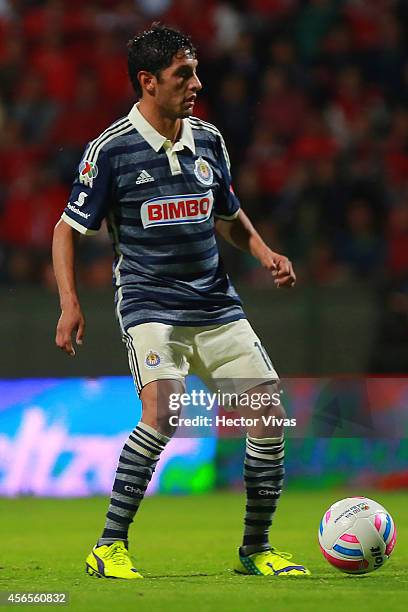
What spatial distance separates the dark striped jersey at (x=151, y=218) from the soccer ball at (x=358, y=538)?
2.95 feet

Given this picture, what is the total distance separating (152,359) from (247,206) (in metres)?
5.92

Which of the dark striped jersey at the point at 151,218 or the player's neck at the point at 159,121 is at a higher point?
the player's neck at the point at 159,121

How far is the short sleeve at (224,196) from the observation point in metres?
5.83

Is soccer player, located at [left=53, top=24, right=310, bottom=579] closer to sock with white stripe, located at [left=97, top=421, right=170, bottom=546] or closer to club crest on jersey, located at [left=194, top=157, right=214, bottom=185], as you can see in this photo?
club crest on jersey, located at [left=194, top=157, right=214, bottom=185]

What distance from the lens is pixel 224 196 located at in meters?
5.84

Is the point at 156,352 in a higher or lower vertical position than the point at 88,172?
lower

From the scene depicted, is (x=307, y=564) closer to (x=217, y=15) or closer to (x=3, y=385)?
(x=3, y=385)

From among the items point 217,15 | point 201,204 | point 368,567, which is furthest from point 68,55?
point 368,567

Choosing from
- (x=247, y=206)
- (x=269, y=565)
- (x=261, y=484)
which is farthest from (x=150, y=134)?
(x=247, y=206)

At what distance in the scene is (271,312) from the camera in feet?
36.2

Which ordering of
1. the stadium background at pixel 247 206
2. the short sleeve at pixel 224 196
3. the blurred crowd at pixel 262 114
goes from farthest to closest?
the blurred crowd at pixel 262 114
the stadium background at pixel 247 206
the short sleeve at pixel 224 196

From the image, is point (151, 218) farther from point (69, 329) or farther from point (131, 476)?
point (131, 476)

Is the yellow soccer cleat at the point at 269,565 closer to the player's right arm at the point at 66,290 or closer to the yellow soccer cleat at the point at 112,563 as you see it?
the yellow soccer cleat at the point at 112,563

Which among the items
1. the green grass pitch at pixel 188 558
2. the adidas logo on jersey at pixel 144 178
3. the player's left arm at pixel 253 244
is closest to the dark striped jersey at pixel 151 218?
the adidas logo on jersey at pixel 144 178
